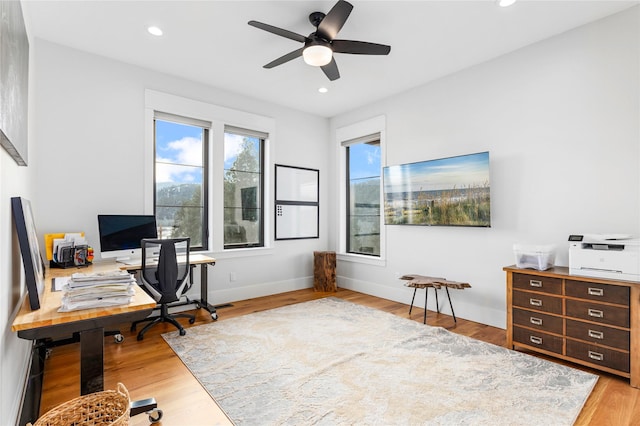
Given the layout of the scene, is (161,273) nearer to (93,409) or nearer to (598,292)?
(93,409)

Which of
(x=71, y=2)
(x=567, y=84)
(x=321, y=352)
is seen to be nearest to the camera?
(x=71, y=2)

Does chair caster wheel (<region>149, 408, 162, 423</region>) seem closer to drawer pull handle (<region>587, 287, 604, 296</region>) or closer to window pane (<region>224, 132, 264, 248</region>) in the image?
window pane (<region>224, 132, 264, 248</region>)

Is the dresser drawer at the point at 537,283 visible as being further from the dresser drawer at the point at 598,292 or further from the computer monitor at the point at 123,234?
the computer monitor at the point at 123,234

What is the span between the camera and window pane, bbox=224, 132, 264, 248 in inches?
180

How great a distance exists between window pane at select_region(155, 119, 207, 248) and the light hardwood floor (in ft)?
3.93

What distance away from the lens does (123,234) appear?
11.0 feet

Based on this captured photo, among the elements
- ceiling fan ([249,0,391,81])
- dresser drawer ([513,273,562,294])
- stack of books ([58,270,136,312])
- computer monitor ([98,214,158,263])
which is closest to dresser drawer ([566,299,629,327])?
dresser drawer ([513,273,562,294])

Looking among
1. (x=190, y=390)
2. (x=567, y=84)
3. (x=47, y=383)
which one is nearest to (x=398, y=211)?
(x=567, y=84)

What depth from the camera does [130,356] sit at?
275 centimetres

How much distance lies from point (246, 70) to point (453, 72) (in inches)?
95.6

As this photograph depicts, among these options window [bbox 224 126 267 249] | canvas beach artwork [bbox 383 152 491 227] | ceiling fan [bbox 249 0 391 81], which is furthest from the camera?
window [bbox 224 126 267 249]

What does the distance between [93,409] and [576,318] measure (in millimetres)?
3216

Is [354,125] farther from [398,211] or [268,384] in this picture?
[268,384]

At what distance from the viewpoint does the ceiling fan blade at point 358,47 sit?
8.73ft
